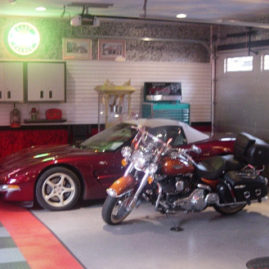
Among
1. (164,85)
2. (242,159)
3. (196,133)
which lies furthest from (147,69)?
(242,159)

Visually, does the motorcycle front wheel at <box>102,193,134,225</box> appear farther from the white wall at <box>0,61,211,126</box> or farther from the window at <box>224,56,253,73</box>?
the window at <box>224,56,253,73</box>

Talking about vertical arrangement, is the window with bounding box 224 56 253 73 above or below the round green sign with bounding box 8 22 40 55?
below

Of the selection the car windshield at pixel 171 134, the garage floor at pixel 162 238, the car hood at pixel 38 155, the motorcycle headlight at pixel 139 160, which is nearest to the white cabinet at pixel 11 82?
the car hood at pixel 38 155

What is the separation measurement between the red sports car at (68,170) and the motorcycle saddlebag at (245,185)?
1030mm

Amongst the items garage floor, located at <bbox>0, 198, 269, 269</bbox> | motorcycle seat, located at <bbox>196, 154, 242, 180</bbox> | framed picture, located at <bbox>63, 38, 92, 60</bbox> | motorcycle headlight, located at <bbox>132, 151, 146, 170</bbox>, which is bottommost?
garage floor, located at <bbox>0, 198, 269, 269</bbox>

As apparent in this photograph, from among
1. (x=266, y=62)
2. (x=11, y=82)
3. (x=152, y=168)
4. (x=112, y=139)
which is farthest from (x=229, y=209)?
(x=11, y=82)

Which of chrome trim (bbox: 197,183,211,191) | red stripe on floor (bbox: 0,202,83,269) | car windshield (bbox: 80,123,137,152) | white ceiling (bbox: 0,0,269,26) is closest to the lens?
red stripe on floor (bbox: 0,202,83,269)

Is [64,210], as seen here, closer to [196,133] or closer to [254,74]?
[196,133]

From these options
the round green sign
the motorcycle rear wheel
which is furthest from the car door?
the round green sign

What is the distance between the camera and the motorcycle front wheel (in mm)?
5645

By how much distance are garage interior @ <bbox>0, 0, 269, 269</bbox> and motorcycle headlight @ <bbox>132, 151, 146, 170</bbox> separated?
2.54ft

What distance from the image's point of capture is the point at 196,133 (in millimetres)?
7262

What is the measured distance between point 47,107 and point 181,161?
4.77 metres

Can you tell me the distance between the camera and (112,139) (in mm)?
7043
